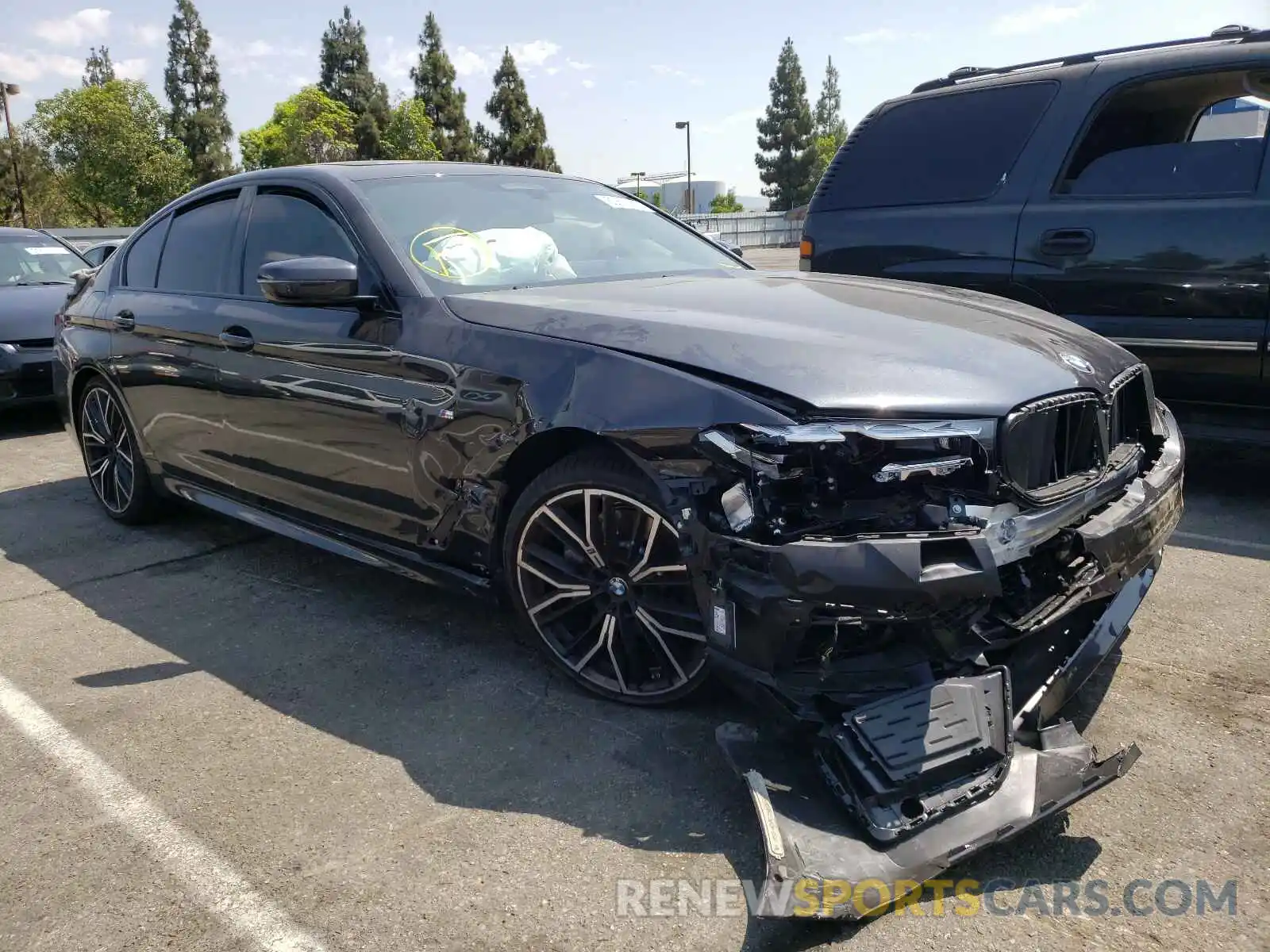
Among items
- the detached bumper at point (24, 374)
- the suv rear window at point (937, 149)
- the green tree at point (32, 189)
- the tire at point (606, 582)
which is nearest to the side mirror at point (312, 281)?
the tire at point (606, 582)

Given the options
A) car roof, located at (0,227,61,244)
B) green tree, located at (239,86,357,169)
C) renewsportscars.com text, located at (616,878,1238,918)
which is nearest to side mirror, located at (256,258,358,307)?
renewsportscars.com text, located at (616,878,1238,918)

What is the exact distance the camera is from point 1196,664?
121 inches

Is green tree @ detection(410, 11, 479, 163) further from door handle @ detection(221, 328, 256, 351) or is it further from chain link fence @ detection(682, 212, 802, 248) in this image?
door handle @ detection(221, 328, 256, 351)

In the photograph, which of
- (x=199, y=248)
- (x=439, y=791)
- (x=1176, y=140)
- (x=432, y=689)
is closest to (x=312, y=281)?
(x=432, y=689)

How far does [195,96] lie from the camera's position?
70.1 m

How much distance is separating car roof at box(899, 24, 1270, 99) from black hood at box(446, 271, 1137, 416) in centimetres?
220

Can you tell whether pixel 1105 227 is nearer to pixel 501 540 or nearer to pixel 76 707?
pixel 501 540

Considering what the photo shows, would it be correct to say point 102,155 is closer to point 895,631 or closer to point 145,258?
point 145,258

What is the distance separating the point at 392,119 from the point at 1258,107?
240 feet

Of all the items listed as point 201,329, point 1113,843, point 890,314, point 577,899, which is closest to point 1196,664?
point 1113,843

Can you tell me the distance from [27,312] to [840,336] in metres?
A: 7.58

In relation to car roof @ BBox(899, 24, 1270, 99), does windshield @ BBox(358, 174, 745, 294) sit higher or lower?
lower

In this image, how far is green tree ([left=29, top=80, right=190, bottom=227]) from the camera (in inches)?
1780

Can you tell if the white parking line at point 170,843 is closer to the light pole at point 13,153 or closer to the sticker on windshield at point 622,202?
the sticker on windshield at point 622,202
